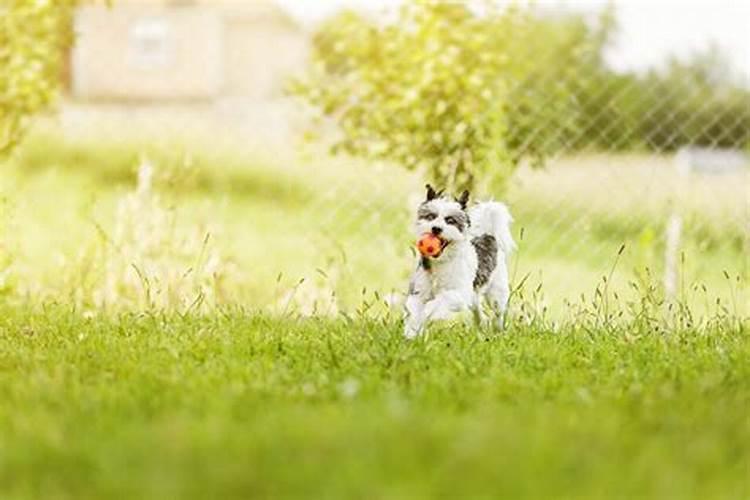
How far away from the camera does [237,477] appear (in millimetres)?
3701

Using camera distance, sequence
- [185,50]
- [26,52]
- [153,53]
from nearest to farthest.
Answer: [26,52] → [153,53] → [185,50]

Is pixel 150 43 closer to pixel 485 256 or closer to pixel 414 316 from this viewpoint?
pixel 485 256

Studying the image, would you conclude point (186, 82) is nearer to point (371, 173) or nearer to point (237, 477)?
point (371, 173)

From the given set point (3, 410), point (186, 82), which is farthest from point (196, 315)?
point (186, 82)

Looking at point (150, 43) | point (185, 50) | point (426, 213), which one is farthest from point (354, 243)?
point (150, 43)

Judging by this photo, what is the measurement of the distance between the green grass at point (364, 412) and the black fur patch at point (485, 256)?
1.51ft

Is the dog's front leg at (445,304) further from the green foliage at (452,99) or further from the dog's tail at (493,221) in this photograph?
the green foliage at (452,99)

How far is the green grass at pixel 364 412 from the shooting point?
3.73m

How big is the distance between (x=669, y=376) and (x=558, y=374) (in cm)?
45

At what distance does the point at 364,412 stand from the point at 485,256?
3279mm

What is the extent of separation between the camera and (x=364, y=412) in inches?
169

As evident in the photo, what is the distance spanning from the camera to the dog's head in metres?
6.79

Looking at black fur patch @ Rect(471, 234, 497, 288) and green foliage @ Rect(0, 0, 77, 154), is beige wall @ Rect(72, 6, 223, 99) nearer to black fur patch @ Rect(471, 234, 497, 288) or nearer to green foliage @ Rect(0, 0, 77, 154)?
green foliage @ Rect(0, 0, 77, 154)

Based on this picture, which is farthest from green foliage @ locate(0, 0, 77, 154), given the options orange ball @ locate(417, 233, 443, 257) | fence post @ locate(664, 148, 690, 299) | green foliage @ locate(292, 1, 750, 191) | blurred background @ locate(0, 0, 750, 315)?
fence post @ locate(664, 148, 690, 299)
